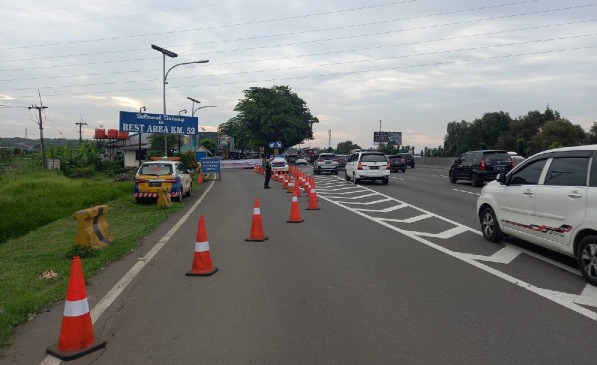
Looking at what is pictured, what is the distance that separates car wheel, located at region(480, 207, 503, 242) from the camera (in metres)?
9.62

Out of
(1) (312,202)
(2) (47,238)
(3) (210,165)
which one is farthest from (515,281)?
(3) (210,165)

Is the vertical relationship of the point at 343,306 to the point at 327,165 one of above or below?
below

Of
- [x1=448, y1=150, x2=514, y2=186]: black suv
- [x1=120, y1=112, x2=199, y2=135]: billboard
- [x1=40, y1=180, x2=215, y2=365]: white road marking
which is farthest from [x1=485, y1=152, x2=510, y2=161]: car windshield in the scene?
[x1=120, y1=112, x2=199, y2=135]: billboard

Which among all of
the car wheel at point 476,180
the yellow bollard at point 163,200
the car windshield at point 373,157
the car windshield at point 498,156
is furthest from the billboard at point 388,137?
the yellow bollard at point 163,200

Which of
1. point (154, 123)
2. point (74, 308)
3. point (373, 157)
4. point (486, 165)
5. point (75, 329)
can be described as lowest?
point (75, 329)

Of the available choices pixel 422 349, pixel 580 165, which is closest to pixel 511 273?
pixel 580 165

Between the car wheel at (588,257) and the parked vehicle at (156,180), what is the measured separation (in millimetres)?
15082

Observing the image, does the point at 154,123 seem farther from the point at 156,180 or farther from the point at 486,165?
the point at 486,165

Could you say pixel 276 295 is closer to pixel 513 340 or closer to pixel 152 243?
pixel 513 340

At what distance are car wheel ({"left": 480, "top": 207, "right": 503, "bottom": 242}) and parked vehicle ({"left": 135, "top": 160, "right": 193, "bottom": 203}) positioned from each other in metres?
12.5

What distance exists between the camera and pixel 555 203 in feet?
24.7

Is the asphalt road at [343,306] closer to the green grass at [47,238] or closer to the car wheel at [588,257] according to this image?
the car wheel at [588,257]

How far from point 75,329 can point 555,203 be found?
6.46m

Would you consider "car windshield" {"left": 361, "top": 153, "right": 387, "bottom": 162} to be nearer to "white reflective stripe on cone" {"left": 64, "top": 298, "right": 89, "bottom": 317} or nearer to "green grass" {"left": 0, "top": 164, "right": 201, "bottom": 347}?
"green grass" {"left": 0, "top": 164, "right": 201, "bottom": 347}
